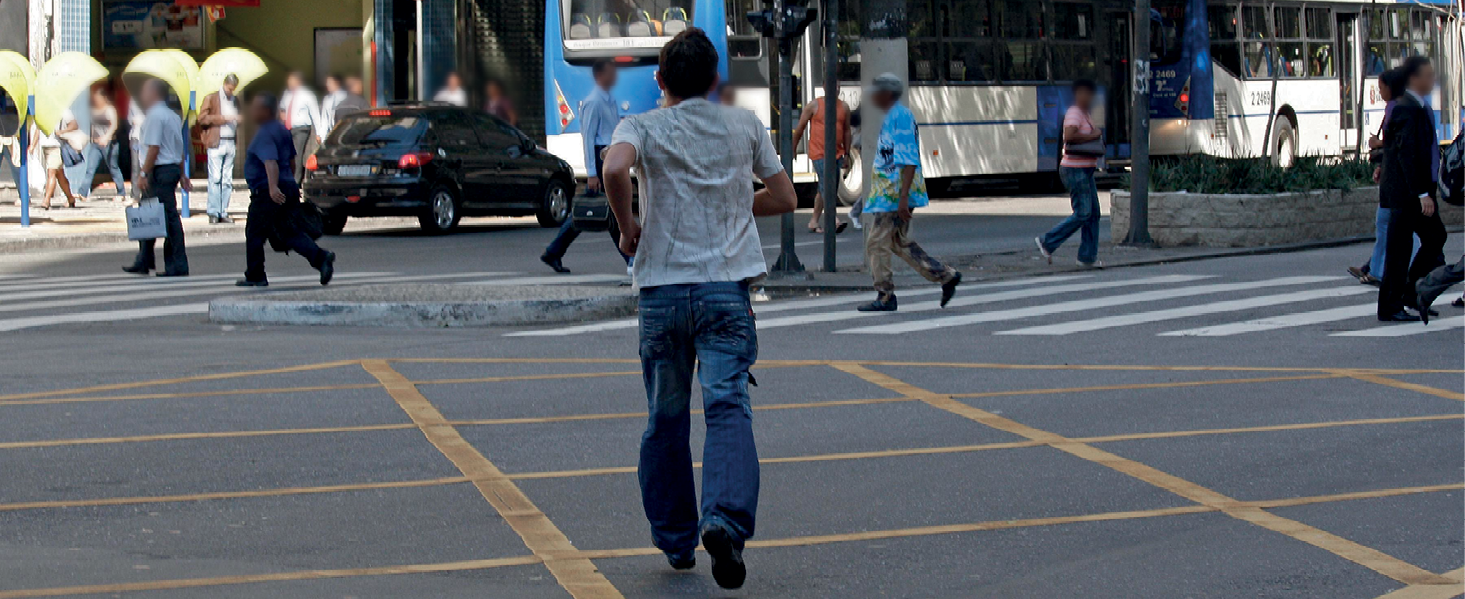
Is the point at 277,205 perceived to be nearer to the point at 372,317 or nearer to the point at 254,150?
the point at 254,150

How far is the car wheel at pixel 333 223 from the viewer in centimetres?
2183

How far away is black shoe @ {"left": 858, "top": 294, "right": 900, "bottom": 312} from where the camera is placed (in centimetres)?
1309

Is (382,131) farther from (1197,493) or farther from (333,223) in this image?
(1197,493)

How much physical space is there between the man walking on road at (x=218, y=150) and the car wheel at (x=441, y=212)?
321cm

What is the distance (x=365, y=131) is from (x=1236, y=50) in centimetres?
1599

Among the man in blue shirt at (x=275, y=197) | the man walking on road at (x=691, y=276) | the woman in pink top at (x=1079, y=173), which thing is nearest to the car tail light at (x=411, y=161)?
the man in blue shirt at (x=275, y=197)

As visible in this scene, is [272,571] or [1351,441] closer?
[272,571]

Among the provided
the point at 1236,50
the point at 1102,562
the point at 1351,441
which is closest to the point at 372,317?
the point at 1351,441

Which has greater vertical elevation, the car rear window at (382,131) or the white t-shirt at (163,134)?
the car rear window at (382,131)

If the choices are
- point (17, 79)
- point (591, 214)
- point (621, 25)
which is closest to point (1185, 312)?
point (591, 214)

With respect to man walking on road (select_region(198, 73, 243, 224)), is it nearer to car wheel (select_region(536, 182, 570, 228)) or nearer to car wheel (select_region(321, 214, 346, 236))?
car wheel (select_region(321, 214, 346, 236))

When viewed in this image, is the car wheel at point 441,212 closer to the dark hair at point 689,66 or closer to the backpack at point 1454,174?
the backpack at point 1454,174

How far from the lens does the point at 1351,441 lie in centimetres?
782

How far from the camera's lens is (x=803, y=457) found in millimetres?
7527
